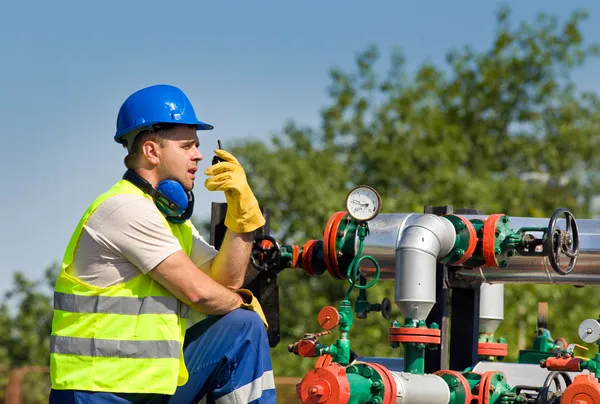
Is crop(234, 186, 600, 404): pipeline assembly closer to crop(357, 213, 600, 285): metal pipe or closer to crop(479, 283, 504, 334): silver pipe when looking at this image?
crop(357, 213, 600, 285): metal pipe

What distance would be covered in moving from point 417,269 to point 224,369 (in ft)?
7.85

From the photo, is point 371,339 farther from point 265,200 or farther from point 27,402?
point 27,402

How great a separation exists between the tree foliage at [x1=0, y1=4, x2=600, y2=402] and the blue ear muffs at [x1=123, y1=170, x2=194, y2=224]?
11212mm

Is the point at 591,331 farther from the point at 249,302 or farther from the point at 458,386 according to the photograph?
the point at 249,302

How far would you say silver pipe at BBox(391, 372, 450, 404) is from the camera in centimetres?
667

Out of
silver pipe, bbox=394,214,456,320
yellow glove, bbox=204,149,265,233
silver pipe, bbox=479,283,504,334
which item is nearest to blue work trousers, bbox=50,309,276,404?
yellow glove, bbox=204,149,265,233

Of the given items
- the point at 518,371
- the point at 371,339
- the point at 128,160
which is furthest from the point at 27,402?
the point at 371,339

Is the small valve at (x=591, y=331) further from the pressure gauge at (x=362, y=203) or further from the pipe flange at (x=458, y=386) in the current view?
the pressure gauge at (x=362, y=203)

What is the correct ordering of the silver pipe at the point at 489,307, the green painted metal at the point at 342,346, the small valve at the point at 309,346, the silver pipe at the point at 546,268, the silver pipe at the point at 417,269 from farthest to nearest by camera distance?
the silver pipe at the point at 489,307 < the silver pipe at the point at 546,268 < the silver pipe at the point at 417,269 < the small valve at the point at 309,346 < the green painted metal at the point at 342,346

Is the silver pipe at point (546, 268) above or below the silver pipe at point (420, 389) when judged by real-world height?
above

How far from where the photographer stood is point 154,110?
500 centimetres

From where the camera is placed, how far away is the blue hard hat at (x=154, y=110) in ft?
16.4

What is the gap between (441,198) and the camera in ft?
60.7

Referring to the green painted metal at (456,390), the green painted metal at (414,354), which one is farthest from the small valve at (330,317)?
the green painted metal at (456,390)
